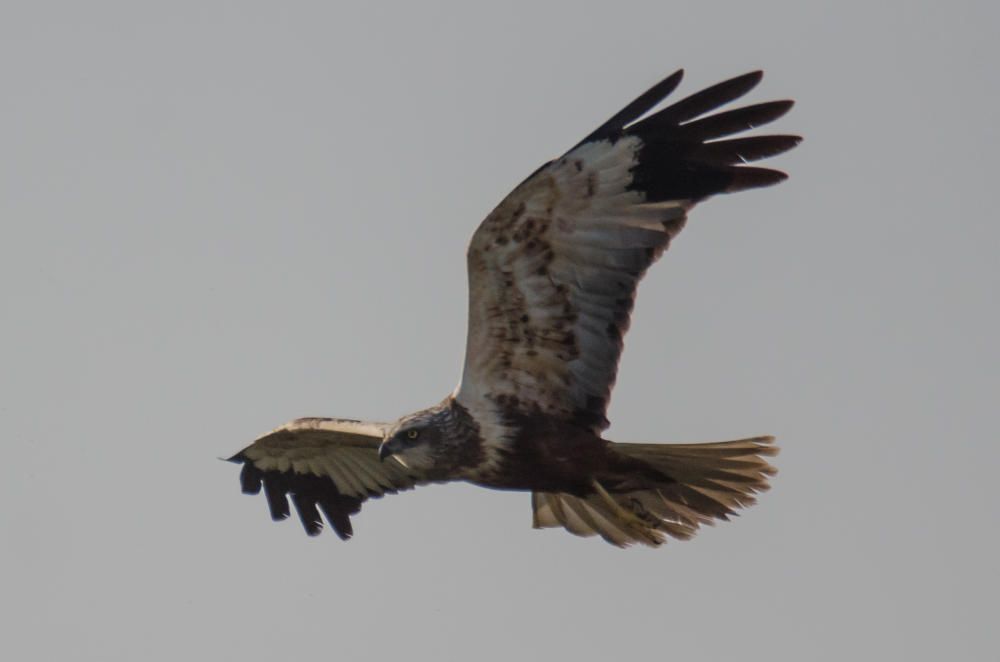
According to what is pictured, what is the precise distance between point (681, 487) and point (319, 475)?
296 cm

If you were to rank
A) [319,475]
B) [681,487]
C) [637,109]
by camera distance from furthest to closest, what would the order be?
1. [319,475]
2. [681,487]
3. [637,109]

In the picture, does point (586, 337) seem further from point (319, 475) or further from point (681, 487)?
point (319, 475)

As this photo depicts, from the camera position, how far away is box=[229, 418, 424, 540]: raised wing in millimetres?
13055

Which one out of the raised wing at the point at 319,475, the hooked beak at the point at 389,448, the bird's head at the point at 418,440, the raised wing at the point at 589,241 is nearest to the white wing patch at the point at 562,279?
the raised wing at the point at 589,241

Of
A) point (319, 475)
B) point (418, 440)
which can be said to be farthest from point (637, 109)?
point (319, 475)

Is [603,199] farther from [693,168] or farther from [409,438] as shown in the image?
[409,438]

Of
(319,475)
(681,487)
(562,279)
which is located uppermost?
(562,279)

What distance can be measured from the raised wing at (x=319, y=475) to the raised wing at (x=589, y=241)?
6.64ft

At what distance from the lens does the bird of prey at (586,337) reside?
10406 mm

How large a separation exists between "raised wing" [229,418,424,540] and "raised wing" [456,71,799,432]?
2024mm

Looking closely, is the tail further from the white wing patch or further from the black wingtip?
the black wingtip

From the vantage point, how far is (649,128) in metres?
10.5

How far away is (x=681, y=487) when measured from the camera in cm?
1166

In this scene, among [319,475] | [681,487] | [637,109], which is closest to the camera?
[637,109]
